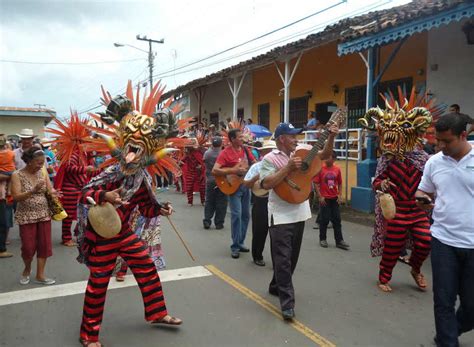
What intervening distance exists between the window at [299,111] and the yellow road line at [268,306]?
1036cm

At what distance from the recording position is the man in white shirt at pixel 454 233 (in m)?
3.12

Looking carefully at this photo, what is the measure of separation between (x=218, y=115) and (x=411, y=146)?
1765 cm

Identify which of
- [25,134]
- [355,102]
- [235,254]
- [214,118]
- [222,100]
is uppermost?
[222,100]

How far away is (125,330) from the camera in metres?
3.84

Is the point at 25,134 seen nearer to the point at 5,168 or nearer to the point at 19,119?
the point at 5,168

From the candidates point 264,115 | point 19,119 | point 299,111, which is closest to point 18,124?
point 19,119

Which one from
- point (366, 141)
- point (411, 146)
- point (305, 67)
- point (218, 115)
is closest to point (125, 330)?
point (411, 146)

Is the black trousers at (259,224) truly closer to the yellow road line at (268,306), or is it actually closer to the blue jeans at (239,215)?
the blue jeans at (239,215)

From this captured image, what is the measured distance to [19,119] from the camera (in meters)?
28.2

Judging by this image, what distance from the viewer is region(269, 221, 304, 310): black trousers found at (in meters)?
4.02

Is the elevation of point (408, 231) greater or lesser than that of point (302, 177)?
lesser

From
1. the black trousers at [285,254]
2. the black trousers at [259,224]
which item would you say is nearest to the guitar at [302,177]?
the black trousers at [285,254]

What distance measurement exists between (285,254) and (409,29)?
605cm

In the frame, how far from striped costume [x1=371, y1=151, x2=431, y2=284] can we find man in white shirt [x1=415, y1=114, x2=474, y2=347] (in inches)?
58.9
